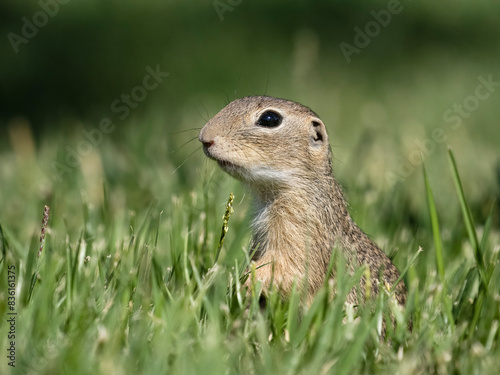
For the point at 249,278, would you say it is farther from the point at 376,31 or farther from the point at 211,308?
the point at 376,31

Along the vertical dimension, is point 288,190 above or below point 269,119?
below

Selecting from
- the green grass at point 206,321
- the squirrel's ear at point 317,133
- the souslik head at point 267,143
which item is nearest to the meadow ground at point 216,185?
the green grass at point 206,321

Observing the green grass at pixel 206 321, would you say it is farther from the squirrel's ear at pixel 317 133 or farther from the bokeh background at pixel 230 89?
the bokeh background at pixel 230 89

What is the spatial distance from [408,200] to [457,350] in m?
2.41

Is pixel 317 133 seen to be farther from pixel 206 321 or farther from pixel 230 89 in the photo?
pixel 230 89

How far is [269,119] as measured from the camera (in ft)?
12.0

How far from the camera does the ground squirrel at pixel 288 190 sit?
3402 mm

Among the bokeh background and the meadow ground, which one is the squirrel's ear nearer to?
the meadow ground

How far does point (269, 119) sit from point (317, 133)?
10.6 inches

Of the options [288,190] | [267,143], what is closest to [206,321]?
[288,190]

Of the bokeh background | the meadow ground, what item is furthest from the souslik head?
the bokeh background

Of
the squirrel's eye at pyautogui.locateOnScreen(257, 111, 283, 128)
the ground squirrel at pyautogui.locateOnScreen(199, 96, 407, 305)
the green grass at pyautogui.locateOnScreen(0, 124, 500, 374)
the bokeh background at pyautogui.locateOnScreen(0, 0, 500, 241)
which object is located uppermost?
the bokeh background at pyautogui.locateOnScreen(0, 0, 500, 241)

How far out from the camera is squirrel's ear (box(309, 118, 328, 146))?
3.73 meters

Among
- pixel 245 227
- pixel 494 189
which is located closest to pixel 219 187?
pixel 245 227
